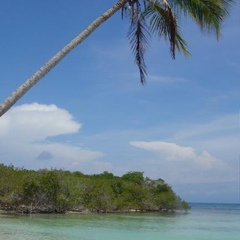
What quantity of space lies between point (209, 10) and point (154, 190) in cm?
4023

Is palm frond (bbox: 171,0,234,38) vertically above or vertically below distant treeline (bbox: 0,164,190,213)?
above

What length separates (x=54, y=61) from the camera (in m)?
5.94

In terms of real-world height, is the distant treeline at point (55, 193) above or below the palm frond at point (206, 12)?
below

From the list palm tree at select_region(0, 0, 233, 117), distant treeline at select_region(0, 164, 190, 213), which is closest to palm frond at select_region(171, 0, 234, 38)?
palm tree at select_region(0, 0, 233, 117)

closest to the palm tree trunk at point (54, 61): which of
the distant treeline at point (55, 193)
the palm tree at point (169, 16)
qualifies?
the palm tree at point (169, 16)

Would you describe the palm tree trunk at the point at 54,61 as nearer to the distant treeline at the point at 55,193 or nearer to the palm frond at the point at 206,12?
the palm frond at the point at 206,12

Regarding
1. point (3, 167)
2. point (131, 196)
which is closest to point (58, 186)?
point (3, 167)

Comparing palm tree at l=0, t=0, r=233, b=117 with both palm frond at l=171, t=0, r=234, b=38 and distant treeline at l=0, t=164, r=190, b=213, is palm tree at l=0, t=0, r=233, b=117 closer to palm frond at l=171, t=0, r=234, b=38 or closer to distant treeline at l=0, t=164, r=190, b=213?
palm frond at l=171, t=0, r=234, b=38

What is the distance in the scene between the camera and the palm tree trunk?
5293 millimetres

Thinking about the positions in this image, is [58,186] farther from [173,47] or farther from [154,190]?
[173,47]

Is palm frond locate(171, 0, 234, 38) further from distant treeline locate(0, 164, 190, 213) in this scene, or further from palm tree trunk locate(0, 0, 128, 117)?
distant treeline locate(0, 164, 190, 213)

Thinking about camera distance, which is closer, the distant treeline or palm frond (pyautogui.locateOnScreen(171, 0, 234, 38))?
palm frond (pyautogui.locateOnScreen(171, 0, 234, 38))

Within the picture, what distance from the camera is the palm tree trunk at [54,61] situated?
529 centimetres

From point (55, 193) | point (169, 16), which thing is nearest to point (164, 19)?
point (169, 16)
